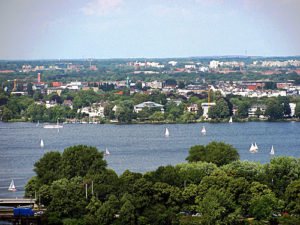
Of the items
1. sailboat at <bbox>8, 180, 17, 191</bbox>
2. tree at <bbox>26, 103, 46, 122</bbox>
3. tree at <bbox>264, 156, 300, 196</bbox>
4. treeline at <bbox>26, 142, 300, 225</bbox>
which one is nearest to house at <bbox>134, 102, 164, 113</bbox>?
tree at <bbox>26, 103, 46, 122</bbox>

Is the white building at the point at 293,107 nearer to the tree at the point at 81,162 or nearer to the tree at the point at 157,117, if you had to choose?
the tree at the point at 157,117

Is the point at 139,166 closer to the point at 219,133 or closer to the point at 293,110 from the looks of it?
the point at 219,133

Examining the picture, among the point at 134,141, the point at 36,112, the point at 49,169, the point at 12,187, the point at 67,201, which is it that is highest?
the point at 49,169

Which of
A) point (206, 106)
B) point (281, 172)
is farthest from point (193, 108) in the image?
point (281, 172)

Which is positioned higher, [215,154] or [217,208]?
[215,154]

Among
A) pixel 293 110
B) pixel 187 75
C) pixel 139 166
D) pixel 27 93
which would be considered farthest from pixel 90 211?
pixel 187 75

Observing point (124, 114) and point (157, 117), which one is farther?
point (157, 117)

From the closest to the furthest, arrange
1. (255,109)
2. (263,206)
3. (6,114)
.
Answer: (263,206) → (6,114) → (255,109)

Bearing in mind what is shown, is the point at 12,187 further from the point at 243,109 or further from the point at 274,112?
the point at 243,109
